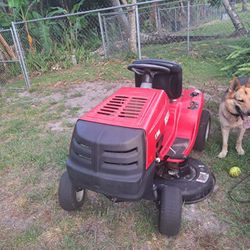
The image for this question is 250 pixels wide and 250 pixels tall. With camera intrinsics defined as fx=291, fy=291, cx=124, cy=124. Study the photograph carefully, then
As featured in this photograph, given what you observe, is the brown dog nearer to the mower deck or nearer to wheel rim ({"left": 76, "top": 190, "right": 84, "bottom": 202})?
the mower deck

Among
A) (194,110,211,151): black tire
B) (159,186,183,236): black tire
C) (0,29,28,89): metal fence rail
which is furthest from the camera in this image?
(0,29,28,89): metal fence rail

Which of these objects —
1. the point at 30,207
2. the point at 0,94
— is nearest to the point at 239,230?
the point at 30,207

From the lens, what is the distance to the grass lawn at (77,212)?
2.29 m

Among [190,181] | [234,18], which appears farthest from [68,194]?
[234,18]

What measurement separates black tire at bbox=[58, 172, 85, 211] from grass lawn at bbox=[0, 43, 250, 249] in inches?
5.0

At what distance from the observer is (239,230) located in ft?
7.56

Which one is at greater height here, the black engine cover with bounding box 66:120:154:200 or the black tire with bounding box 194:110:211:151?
the black engine cover with bounding box 66:120:154:200

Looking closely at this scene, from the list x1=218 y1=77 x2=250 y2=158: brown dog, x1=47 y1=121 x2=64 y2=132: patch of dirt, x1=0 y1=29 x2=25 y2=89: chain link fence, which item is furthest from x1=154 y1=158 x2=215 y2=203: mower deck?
x1=0 y1=29 x2=25 y2=89: chain link fence

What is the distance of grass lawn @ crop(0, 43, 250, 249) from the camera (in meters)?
2.29

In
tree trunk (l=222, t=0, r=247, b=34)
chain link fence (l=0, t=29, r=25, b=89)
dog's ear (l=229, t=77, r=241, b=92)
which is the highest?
dog's ear (l=229, t=77, r=241, b=92)

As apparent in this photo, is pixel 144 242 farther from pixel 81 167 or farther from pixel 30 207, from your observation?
pixel 30 207

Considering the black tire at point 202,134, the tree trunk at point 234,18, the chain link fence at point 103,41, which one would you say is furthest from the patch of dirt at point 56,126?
the tree trunk at point 234,18

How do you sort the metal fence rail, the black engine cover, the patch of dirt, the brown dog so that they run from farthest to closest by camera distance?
the metal fence rail < the patch of dirt < the brown dog < the black engine cover

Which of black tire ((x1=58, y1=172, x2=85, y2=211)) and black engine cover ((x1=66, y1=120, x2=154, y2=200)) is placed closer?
black engine cover ((x1=66, y1=120, x2=154, y2=200))
